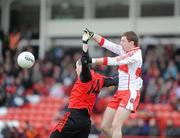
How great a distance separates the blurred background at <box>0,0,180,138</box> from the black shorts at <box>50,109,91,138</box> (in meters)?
6.86

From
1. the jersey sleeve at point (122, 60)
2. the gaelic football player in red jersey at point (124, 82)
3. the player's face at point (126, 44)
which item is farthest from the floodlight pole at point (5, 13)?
the jersey sleeve at point (122, 60)

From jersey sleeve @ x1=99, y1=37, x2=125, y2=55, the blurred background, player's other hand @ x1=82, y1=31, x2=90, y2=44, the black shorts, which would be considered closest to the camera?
the black shorts

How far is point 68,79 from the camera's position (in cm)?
2164

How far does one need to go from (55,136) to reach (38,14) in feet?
47.3

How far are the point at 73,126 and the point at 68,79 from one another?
1032cm

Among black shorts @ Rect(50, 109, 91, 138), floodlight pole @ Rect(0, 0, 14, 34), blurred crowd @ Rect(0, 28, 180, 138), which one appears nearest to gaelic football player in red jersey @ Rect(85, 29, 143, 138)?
black shorts @ Rect(50, 109, 91, 138)

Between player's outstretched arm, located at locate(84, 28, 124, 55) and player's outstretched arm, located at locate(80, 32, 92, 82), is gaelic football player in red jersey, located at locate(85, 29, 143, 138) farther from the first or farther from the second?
player's outstretched arm, located at locate(80, 32, 92, 82)

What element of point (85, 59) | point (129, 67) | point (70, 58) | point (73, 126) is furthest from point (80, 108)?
point (70, 58)

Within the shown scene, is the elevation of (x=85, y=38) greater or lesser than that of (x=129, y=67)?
greater

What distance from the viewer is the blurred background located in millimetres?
19391

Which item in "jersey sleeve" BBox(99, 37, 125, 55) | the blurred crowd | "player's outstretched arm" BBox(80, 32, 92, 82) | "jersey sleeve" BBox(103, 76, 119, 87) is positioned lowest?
the blurred crowd

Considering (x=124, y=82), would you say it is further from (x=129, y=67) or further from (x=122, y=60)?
(x=122, y=60)

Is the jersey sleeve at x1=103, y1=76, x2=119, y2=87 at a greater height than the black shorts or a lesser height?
greater

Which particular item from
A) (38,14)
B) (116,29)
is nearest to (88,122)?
(116,29)
